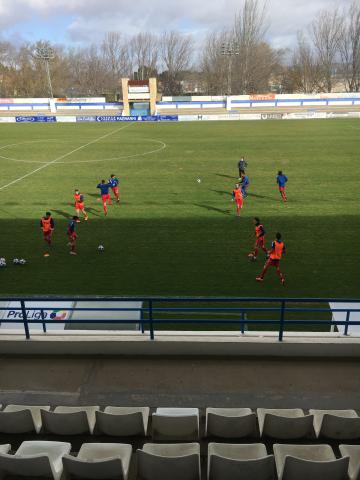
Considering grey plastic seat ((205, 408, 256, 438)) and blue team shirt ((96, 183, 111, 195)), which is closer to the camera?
grey plastic seat ((205, 408, 256, 438))

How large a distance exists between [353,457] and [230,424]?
1.43 metres

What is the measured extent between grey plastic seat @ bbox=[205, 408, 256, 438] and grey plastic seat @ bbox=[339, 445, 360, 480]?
3.52 ft

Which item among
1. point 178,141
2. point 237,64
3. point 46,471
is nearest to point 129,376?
point 46,471

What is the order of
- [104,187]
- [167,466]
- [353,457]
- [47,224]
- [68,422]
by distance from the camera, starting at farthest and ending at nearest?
1. [104,187]
2. [47,224]
3. [68,422]
4. [353,457]
5. [167,466]

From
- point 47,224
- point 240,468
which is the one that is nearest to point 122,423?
point 240,468

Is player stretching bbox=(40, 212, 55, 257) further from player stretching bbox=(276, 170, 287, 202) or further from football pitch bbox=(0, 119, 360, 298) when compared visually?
player stretching bbox=(276, 170, 287, 202)

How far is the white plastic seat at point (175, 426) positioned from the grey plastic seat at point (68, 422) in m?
0.87

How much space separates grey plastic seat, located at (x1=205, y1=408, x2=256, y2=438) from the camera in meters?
5.10

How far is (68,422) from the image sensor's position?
5.23 meters

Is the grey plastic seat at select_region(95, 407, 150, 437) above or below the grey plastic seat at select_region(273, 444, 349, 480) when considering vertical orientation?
below

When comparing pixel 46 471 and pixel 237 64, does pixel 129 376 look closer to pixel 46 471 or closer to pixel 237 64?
pixel 46 471

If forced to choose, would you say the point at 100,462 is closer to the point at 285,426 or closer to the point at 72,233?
the point at 285,426

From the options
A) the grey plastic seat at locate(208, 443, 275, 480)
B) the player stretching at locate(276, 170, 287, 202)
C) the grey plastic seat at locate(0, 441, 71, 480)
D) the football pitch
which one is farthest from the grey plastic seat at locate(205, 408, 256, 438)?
the player stretching at locate(276, 170, 287, 202)

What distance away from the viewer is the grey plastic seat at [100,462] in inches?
171
